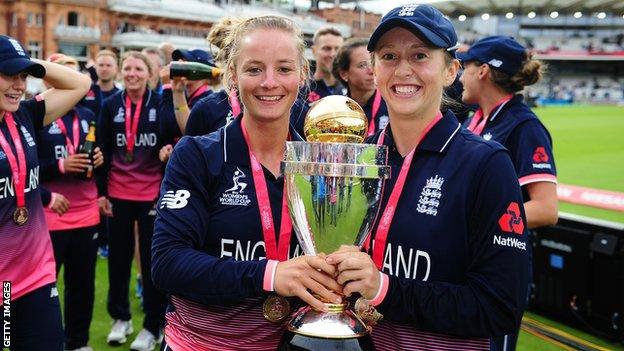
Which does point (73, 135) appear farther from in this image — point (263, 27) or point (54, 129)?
point (263, 27)

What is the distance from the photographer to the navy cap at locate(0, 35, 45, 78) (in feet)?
8.46

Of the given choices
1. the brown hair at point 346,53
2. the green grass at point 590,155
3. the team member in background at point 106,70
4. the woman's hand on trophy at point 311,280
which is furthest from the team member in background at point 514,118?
the green grass at point 590,155

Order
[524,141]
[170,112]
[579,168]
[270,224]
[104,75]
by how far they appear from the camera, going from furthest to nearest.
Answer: [579,168] → [104,75] → [170,112] → [524,141] → [270,224]

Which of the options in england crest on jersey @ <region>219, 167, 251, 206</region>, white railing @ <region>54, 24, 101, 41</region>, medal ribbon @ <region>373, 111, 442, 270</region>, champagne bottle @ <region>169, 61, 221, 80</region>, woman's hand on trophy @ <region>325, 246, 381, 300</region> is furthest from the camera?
white railing @ <region>54, 24, 101, 41</region>

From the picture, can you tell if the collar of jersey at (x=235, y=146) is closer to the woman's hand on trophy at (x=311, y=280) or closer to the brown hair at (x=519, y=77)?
the woman's hand on trophy at (x=311, y=280)

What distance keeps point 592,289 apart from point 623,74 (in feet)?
184

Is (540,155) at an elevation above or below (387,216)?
above

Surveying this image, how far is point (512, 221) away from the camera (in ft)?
4.63

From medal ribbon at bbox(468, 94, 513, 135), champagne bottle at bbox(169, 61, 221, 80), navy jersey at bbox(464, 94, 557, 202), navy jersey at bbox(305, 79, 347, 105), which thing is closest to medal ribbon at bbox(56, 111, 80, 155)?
champagne bottle at bbox(169, 61, 221, 80)

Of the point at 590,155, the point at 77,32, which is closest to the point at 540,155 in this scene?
the point at 590,155

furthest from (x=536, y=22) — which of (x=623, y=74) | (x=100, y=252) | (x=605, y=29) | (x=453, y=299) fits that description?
(x=453, y=299)

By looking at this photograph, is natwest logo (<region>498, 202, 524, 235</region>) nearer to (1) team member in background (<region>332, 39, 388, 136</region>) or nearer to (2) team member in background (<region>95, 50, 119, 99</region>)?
(1) team member in background (<region>332, 39, 388, 136</region>)

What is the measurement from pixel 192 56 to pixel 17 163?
1.50m

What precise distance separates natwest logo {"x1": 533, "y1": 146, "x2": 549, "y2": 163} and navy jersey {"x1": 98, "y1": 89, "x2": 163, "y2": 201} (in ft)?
9.05
